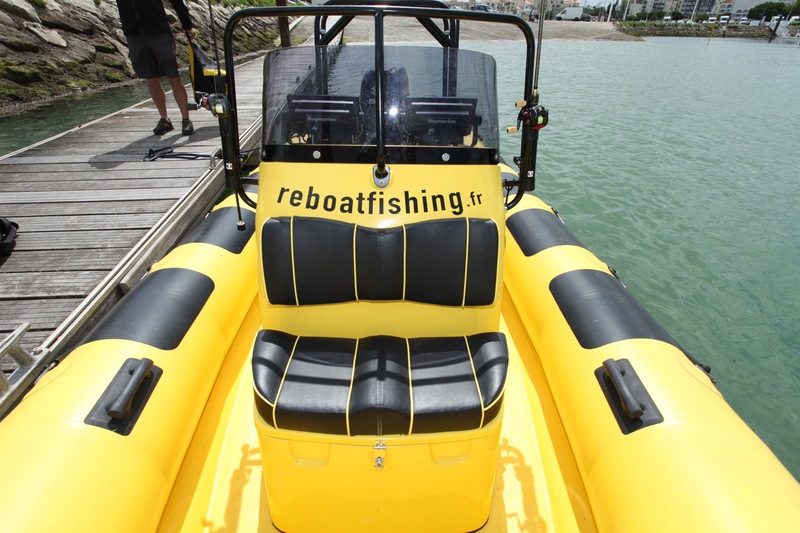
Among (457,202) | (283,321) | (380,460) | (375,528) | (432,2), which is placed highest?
(432,2)

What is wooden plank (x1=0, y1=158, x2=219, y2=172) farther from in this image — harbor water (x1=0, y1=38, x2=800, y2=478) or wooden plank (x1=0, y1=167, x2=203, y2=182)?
harbor water (x1=0, y1=38, x2=800, y2=478)

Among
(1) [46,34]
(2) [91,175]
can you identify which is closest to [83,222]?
(2) [91,175]

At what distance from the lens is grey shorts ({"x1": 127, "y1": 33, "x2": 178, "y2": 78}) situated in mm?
4996

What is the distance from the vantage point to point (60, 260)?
3236 mm

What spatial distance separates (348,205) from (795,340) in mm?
4066

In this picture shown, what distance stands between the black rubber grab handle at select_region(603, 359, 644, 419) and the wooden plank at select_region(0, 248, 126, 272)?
10.8ft

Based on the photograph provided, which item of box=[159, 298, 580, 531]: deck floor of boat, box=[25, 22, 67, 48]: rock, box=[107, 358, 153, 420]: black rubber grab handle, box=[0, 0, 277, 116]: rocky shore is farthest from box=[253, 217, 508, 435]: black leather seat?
box=[25, 22, 67, 48]: rock

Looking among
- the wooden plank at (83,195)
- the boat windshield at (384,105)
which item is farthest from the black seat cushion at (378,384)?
the wooden plank at (83,195)

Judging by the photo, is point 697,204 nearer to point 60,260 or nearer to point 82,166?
point 60,260

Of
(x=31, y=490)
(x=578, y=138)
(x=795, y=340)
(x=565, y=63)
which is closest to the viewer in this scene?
(x=31, y=490)

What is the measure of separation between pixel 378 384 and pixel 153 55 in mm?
5317

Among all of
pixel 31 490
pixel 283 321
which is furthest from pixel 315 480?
pixel 31 490

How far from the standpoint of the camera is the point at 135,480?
165 centimetres

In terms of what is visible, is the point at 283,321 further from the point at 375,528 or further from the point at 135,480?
the point at 375,528
